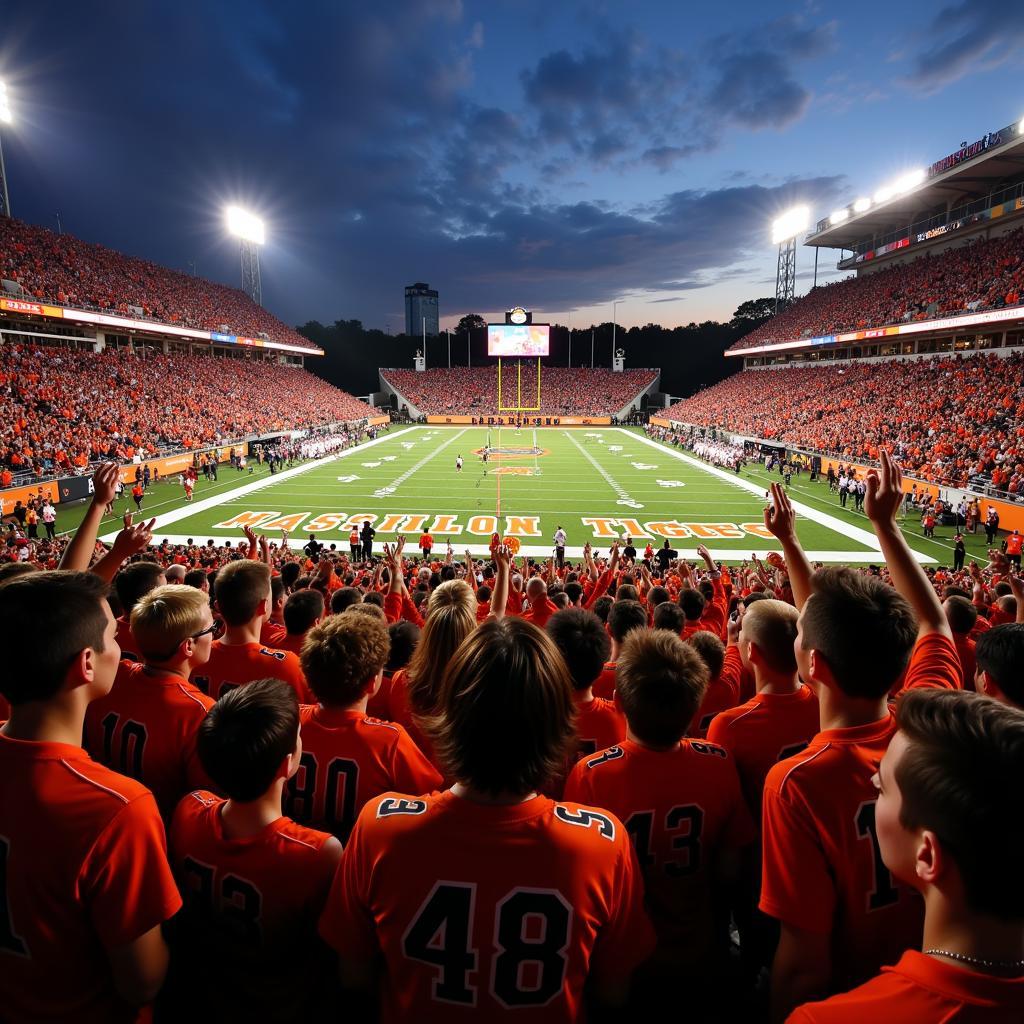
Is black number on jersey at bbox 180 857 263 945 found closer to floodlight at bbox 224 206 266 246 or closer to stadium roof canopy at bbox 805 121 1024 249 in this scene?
stadium roof canopy at bbox 805 121 1024 249

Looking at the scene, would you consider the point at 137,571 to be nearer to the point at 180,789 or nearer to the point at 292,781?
the point at 180,789

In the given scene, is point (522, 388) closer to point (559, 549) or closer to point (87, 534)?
point (559, 549)

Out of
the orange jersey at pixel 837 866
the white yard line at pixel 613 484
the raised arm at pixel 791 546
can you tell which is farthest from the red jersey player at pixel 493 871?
the white yard line at pixel 613 484

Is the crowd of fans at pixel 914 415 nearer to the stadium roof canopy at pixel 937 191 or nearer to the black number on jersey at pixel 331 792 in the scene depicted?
the stadium roof canopy at pixel 937 191

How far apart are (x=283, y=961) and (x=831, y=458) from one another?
34.1 m

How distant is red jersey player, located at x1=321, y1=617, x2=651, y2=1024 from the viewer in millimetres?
1532

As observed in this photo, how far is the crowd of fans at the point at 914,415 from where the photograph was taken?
23172mm

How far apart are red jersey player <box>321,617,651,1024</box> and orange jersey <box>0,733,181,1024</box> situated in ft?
2.02

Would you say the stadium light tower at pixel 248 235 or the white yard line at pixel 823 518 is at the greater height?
the stadium light tower at pixel 248 235

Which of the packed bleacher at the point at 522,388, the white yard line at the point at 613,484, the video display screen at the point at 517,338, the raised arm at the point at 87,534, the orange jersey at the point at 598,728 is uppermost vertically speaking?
the video display screen at the point at 517,338

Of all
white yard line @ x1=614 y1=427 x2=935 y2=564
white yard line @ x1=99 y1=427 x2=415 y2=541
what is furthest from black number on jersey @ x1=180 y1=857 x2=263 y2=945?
white yard line @ x1=614 y1=427 x2=935 y2=564

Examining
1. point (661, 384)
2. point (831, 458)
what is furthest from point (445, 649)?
point (661, 384)

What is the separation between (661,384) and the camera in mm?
91188

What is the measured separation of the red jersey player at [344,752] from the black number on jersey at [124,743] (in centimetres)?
80
